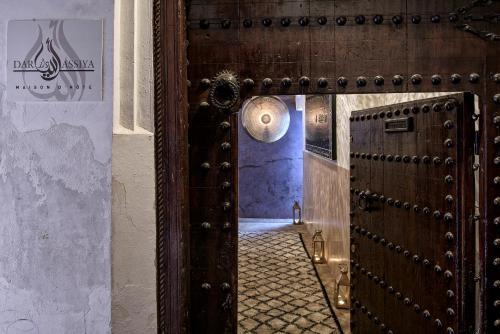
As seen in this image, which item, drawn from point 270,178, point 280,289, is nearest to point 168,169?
point 280,289

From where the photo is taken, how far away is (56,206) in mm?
1661

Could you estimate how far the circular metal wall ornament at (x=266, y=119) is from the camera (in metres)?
8.79

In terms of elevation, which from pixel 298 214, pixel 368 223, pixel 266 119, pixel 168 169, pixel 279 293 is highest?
Result: pixel 266 119

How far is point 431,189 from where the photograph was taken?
6.67ft

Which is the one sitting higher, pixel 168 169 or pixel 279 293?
pixel 168 169

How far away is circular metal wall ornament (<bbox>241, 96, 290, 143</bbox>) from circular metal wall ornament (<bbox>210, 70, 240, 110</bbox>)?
6.93 m

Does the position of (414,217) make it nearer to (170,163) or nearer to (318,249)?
(170,163)

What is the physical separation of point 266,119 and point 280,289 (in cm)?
490

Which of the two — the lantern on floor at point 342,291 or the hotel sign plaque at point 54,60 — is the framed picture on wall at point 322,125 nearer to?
the lantern on floor at point 342,291

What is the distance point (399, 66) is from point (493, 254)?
2.95ft

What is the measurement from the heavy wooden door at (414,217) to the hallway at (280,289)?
2.64 ft

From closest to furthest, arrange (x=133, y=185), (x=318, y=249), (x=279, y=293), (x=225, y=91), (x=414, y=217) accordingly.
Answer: (x=133, y=185) < (x=225, y=91) < (x=414, y=217) < (x=279, y=293) < (x=318, y=249)

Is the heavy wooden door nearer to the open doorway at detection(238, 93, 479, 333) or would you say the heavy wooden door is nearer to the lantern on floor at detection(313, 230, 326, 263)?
the open doorway at detection(238, 93, 479, 333)

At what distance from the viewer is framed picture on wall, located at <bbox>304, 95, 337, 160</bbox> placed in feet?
15.4
